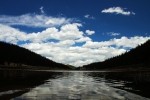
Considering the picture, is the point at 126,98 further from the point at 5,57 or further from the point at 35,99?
the point at 5,57

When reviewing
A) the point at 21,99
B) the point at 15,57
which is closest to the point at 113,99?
the point at 21,99

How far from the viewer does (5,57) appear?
160875mm

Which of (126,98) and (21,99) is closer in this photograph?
(21,99)

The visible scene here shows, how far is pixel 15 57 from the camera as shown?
7239 inches

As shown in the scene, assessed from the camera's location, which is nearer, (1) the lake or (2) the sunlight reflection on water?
(2) the sunlight reflection on water

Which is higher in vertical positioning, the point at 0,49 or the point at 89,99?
the point at 0,49

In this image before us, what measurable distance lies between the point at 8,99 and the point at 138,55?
163 metres

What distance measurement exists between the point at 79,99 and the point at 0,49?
155 m

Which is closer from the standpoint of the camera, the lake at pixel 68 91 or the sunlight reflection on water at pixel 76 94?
the sunlight reflection on water at pixel 76 94

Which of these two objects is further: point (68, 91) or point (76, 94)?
point (68, 91)

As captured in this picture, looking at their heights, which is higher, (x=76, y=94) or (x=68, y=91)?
(x=68, y=91)

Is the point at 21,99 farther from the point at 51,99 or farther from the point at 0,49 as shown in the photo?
the point at 0,49

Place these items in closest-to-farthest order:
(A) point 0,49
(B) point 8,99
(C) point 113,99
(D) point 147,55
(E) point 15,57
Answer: (B) point 8,99 → (C) point 113,99 → (D) point 147,55 → (A) point 0,49 → (E) point 15,57

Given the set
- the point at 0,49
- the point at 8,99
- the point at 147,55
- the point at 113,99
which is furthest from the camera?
the point at 0,49
